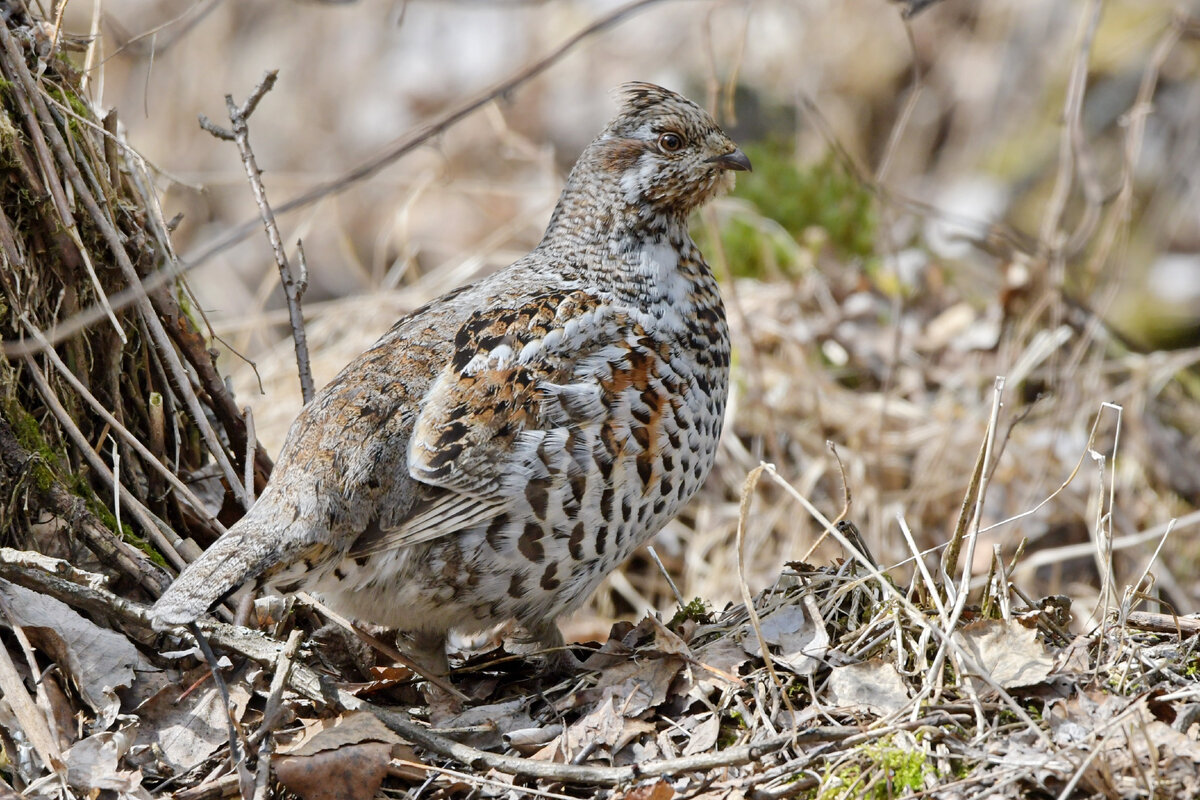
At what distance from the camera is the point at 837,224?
7977 mm

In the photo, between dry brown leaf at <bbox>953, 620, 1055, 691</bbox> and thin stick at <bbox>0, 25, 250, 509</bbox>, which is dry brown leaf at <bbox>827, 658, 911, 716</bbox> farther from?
thin stick at <bbox>0, 25, 250, 509</bbox>

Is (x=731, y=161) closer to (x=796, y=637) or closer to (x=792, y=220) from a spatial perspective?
(x=796, y=637)

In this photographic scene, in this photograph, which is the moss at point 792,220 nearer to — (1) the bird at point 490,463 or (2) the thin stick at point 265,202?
(1) the bird at point 490,463

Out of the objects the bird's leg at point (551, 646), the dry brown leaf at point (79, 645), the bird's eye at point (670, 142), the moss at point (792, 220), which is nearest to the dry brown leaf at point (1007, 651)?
the bird's leg at point (551, 646)

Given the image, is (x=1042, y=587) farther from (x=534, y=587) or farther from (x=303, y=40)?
(x=303, y=40)

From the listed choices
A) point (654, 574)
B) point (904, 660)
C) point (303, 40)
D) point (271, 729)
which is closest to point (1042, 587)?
point (654, 574)

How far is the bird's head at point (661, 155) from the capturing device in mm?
4352

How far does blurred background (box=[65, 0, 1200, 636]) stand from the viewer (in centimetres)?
627

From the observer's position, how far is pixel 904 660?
333 centimetres

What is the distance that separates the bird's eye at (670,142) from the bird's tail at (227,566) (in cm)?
198

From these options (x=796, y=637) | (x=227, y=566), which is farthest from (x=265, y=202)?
(x=796, y=637)

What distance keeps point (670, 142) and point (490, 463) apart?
1503 millimetres

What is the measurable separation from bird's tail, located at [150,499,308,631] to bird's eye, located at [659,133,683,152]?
1977 mm

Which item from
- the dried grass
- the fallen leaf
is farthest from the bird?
the fallen leaf
